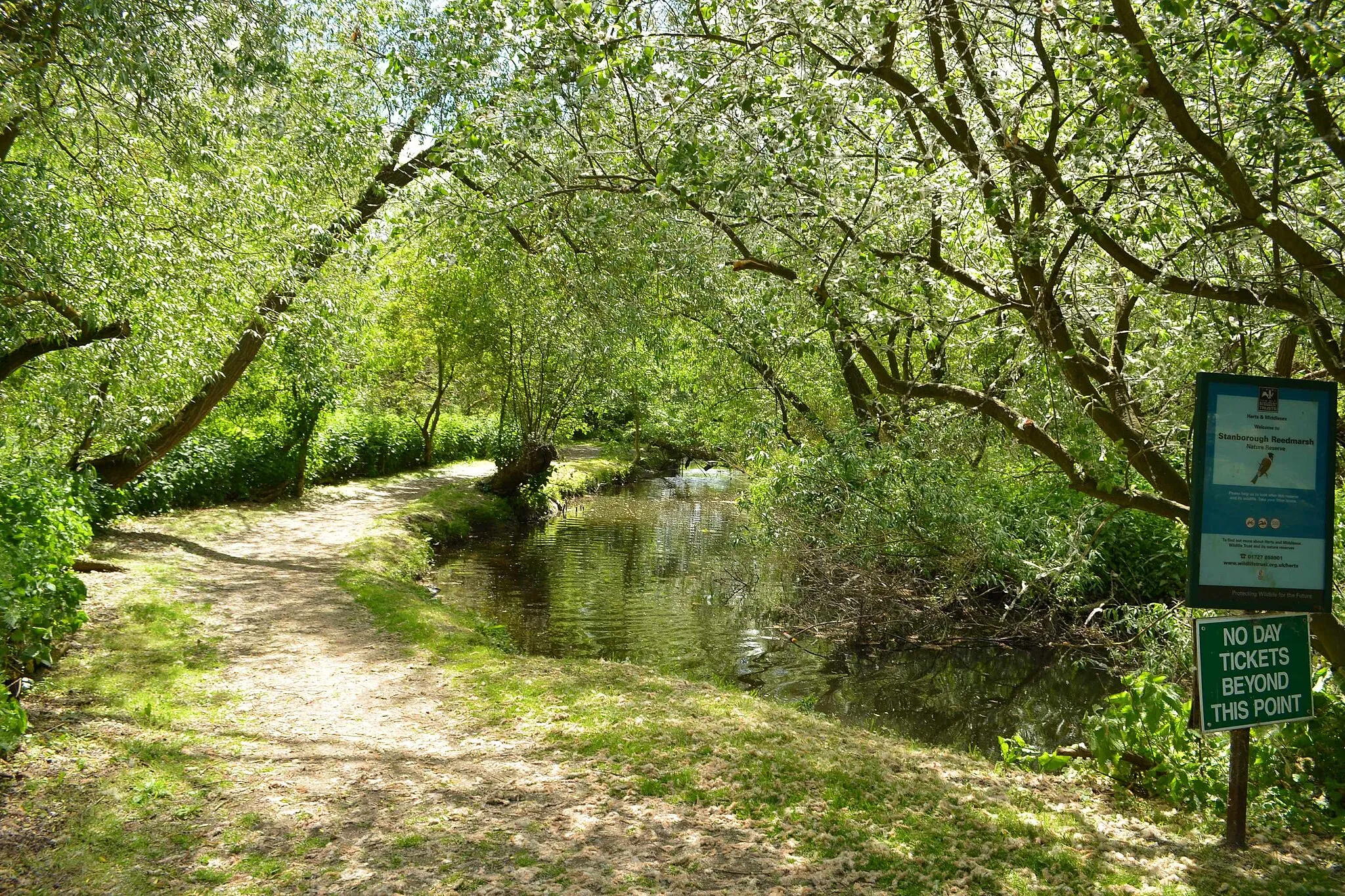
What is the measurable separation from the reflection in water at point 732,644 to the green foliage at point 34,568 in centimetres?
569

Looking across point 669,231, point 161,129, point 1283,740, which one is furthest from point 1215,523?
point 161,129

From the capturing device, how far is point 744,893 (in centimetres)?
453

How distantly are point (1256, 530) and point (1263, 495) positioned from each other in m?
0.20

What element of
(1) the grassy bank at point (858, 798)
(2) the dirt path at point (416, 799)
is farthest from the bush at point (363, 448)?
(1) the grassy bank at point (858, 798)

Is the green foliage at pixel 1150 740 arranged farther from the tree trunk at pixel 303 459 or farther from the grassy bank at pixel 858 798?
the tree trunk at pixel 303 459

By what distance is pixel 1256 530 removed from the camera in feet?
16.3

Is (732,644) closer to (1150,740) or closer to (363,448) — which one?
(1150,740)

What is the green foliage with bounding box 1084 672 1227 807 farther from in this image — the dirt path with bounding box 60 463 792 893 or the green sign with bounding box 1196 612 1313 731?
the dirt path with bounding box 60 463 792 893

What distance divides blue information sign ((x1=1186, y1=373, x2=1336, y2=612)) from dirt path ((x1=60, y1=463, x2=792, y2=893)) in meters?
2.91

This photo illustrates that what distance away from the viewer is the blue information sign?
4930 mm

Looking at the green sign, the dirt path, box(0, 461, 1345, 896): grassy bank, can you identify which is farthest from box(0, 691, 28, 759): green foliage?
the green sign

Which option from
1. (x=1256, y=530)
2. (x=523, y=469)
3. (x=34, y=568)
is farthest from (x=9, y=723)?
(x=523, y=469)

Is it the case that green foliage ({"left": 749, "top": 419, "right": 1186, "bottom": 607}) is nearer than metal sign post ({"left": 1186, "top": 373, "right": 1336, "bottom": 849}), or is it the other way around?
metal sign post ({"left": 1186, "top": 373, "right": 1336, "bottom": 849})

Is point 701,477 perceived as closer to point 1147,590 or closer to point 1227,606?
point 1147,590
